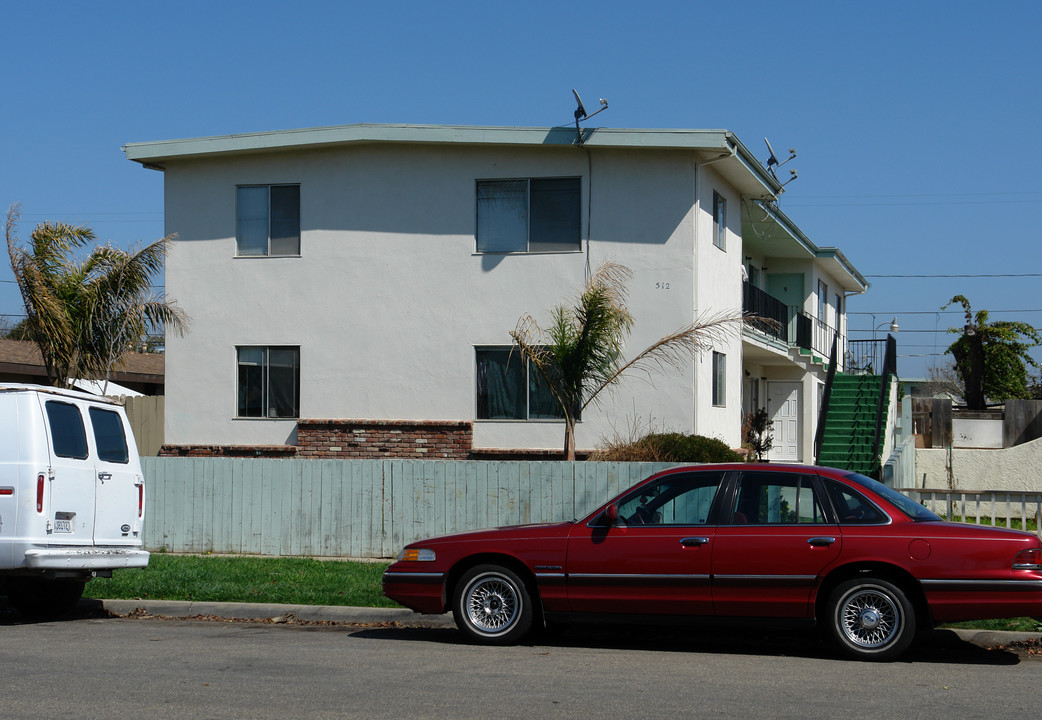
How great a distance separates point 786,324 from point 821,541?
837 inches

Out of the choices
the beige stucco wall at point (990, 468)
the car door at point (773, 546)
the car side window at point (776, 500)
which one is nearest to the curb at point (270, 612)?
the car door at point (773, 546)

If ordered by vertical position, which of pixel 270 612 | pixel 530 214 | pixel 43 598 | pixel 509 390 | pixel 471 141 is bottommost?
pixel 270 612

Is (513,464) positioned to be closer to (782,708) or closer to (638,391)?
(638,391)

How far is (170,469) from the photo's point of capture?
16.2m

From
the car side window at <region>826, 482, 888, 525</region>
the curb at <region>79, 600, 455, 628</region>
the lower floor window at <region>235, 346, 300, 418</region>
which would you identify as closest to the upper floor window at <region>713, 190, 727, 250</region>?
the lower floor window at <region>235, 346, 300, 418</region>

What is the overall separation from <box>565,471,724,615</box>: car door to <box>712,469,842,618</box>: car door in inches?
5.8

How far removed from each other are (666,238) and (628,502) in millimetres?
10694

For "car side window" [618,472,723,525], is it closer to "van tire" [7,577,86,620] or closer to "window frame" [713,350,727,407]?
"van tire" [7,577,86,620]

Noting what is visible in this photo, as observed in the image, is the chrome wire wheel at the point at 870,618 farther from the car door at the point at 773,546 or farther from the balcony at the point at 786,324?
the balcony at the point at 786,324

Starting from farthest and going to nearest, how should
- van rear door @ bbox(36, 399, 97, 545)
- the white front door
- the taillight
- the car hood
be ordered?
1. the white front door
2. van rear door @ bbox(36, 399, 97, 545)
3. the car hood
4. the taillight

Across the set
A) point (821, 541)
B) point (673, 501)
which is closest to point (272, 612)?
point (673, 501)

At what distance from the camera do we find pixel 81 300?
58.0 ft

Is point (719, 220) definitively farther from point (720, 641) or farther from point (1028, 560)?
point (1028, 560)

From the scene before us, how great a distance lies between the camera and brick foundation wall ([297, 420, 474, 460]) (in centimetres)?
2042
